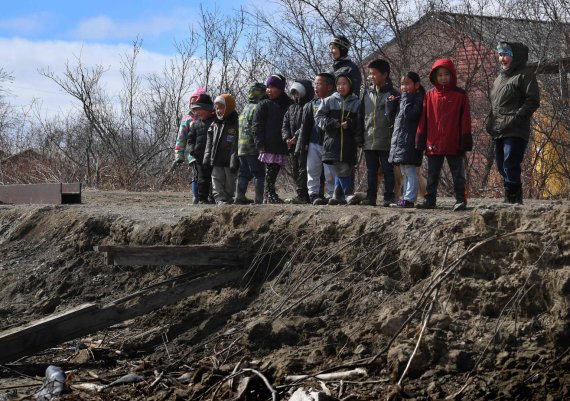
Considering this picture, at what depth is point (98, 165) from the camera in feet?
75.8

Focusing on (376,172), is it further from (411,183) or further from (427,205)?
(427,205)

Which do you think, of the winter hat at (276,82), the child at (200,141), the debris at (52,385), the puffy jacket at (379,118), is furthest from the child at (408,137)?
the child at (200,141)

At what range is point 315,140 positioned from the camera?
10367 mm

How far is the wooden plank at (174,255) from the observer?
8.27 metres

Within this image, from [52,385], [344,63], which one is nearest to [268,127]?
[344,63]

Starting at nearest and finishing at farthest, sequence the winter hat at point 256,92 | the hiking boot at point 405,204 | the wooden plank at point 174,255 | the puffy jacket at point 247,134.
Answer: the wooden plank at point 174,255 < the hiking boot at point 405,204 < the puffy jacket at point 247,134 < the winter hat at point 256,92

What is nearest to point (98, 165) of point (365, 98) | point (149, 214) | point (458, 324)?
point (149, 214)

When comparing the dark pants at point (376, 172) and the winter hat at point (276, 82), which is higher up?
the winter hat at point (276, 82)

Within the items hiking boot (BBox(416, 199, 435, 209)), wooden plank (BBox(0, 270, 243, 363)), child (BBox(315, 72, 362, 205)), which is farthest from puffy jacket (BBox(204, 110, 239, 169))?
wooden plank (BBox(0, 270, 243, 363))

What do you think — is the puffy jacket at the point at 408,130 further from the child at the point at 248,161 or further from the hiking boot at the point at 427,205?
the child at the point at 248,161

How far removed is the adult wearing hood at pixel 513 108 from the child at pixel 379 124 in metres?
1.12

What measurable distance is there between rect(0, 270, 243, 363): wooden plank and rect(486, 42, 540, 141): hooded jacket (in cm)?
302

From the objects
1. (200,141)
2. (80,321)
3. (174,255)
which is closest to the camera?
(80,321)

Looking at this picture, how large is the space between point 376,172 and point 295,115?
1489 mm
